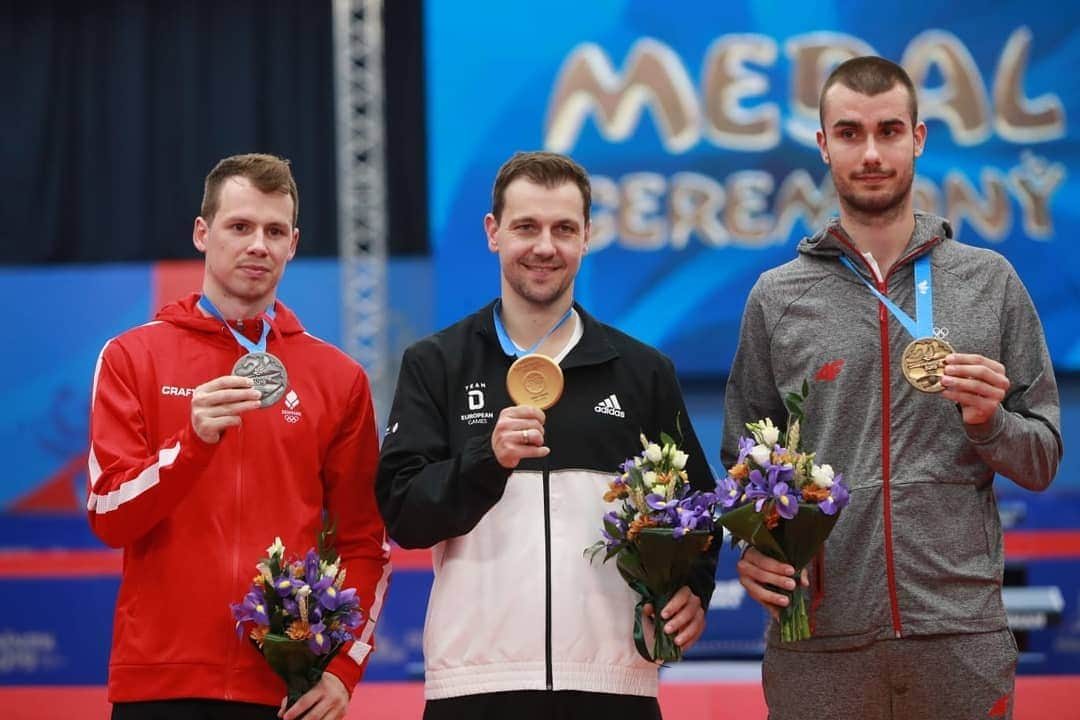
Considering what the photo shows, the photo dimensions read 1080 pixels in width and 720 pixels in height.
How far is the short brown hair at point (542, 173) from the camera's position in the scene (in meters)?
3.27

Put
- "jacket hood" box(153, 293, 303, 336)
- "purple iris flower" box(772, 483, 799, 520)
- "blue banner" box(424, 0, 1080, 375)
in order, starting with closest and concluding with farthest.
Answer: "purple iris flower" box(772, 483, 799, 520) < "jacket hood" box(153, 293, 303, 336) < "blue banner" box(424, 0, 1080, 375)

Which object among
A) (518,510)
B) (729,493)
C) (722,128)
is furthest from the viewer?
(722,128)

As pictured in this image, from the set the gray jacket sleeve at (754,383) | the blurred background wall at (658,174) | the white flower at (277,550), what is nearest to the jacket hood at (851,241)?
the gray jacket sleeve at (754,383)

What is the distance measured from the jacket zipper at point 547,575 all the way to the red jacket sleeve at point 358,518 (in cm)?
51

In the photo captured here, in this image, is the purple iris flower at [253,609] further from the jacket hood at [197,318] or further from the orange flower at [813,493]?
the orange flower at [813,493]

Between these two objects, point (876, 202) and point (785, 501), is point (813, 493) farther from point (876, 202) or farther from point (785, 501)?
point (876, 202)

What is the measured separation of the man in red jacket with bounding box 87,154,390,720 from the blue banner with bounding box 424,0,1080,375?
596 centimetres

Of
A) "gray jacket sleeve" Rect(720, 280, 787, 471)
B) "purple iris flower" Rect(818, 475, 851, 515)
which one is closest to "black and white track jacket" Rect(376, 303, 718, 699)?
"gray jacket sleeve" Rect(720, 280, 787, 471)

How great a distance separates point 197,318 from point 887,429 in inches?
68.7

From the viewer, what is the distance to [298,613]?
2988mm

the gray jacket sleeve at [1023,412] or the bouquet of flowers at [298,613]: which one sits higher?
the gray jacket sleeve at [1023,412]

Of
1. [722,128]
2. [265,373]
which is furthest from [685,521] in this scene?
[722,128]

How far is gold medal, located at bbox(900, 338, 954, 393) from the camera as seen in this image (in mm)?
2893

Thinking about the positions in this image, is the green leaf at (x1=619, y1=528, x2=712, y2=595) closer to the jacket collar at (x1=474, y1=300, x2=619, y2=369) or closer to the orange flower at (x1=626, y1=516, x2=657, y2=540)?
the orange flower at (x1=626, y1=516, x2=657, y2=540)
